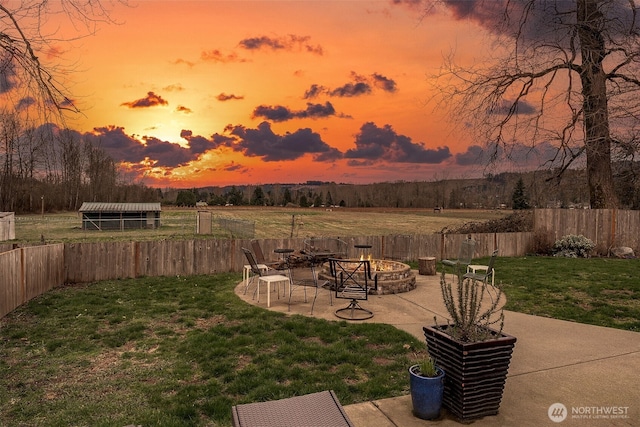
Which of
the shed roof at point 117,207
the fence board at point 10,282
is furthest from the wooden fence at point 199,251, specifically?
the shed roof at point 117,207

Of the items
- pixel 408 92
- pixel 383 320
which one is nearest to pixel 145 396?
pixel 383 320

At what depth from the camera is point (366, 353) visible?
5496 millimetres

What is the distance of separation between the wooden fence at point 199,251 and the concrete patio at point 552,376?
5.69 meters

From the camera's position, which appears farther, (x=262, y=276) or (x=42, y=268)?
(x=42, y=268)

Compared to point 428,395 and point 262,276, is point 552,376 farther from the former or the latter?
point 262,276

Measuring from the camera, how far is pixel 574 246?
16.3 meters

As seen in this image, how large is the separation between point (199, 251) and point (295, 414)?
10643 millimetres

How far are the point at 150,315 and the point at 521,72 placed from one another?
1786 centimetres

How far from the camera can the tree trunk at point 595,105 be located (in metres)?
15.8

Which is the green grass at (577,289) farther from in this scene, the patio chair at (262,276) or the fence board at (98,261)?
the fence board at (98,261)

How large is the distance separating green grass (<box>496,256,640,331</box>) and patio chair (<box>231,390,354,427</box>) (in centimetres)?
649

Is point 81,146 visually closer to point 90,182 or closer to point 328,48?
point 90,182

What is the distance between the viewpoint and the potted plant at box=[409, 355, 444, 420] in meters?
3.46

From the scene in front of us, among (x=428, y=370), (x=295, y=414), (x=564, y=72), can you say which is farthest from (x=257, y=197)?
(x=295, y=414)
